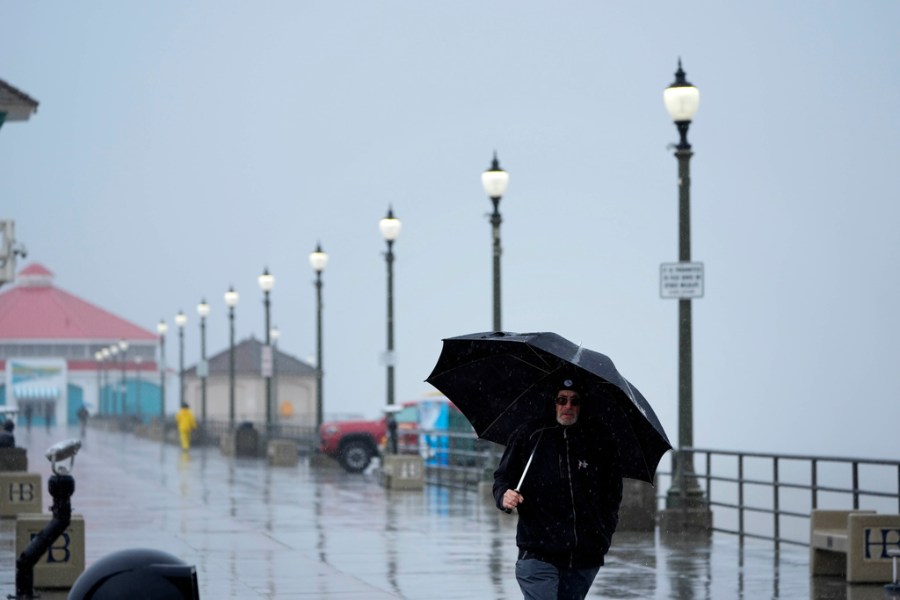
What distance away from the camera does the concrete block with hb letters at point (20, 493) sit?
24.6 m

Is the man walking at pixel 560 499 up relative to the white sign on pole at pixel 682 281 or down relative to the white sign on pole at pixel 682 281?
down

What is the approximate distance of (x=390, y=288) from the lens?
129 feet

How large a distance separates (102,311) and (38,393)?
71.7 ft

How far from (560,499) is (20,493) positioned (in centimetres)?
1739

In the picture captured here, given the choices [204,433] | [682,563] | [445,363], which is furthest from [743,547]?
[204,433]

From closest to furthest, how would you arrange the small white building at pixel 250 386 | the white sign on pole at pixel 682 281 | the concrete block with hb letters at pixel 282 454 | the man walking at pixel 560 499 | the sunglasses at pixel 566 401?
the man walking at pixel 560 499
the sunglasses at pixel 566 401
the white sign on pole at pixel 682 281
the concrete block with hb letters at pixel 282 454
the small white building at pixel 250 386

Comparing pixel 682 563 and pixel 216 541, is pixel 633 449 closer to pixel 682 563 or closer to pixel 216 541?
pixel 682 563

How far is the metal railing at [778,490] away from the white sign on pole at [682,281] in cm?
201

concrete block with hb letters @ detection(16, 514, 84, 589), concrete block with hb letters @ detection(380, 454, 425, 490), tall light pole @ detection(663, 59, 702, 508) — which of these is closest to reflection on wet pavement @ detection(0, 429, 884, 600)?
concrete block with hb letters @ detection(380, 454, 425, 490)

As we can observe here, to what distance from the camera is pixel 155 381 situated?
15950 centimetres

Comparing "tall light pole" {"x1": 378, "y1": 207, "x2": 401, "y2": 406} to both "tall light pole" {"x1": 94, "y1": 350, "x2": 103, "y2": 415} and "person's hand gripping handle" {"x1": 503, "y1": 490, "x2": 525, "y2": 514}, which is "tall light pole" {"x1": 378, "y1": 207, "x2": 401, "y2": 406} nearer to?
"person's hand gripping handle" {"x1": 503, "y1": 490, "x2": 525, "y2": 514}

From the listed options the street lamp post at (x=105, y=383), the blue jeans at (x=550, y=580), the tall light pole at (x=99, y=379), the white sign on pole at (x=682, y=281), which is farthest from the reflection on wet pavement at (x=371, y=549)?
the tall light pole at (x=99, y=379)

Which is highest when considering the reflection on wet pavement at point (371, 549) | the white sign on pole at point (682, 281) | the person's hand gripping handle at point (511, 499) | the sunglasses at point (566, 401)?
the white sign on pole at point (682, 281)

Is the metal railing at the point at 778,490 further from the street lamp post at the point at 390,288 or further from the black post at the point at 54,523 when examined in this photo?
the black post at the point at 54,523
